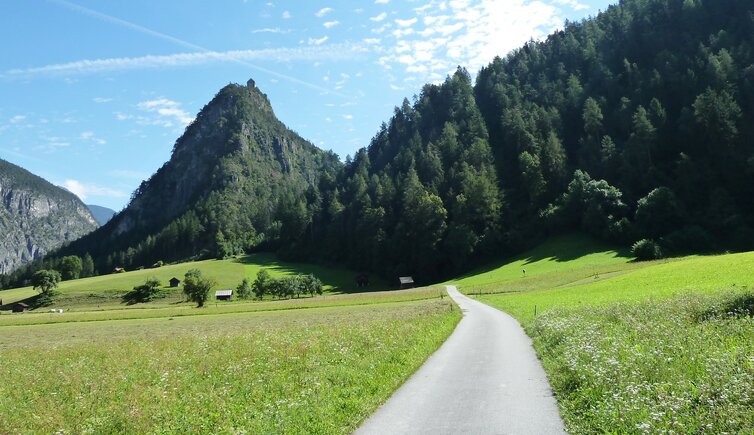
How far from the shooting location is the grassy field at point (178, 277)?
393 ft

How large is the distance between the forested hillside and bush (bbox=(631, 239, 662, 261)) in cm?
92

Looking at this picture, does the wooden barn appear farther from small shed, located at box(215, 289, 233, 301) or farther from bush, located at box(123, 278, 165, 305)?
small shed, located at box(215, 289, 233, 301)

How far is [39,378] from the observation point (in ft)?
64.0

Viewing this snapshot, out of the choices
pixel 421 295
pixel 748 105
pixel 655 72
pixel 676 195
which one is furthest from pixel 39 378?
pixel 655 72

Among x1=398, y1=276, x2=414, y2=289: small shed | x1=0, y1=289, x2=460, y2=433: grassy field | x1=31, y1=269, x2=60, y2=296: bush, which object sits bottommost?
x1=398, y1=276, x2=414, y2=289: small shed

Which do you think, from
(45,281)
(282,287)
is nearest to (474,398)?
(282,287)

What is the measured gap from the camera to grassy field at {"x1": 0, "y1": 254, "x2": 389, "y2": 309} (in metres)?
120

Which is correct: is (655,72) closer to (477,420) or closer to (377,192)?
(377,192)

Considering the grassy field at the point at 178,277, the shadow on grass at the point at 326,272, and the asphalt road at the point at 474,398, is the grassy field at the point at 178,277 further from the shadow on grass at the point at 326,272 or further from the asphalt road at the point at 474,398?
the asphalt road at the point at 474,398

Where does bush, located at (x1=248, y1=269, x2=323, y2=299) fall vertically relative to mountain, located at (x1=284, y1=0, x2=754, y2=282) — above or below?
below

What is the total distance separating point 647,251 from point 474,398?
79920mm

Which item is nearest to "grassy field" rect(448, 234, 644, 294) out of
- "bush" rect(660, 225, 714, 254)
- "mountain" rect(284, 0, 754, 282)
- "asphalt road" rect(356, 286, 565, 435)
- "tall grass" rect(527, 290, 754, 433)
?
"mountain" rect(284, 0, 754, 282)

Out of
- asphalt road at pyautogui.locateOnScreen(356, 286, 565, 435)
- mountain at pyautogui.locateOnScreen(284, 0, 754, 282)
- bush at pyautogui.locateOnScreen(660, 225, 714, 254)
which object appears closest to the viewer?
asphalt road at pyautogui.locateOnScreen(356, 286, 565, 435)

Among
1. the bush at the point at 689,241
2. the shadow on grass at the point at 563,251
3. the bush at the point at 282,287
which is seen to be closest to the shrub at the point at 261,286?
the bush at the point at 282,287
